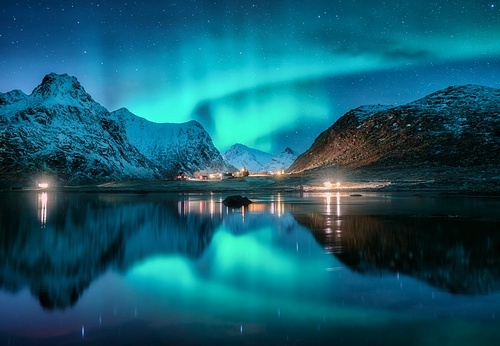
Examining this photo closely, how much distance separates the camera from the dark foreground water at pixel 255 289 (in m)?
9.96

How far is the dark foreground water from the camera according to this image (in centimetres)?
996

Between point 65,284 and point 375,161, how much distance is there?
18014cm

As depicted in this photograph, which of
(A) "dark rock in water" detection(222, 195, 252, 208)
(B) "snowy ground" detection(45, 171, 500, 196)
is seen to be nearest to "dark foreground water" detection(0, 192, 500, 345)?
(A) "dark rock in water" detection(222, 195, 252, 208)

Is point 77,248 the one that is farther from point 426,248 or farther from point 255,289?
point 426,248

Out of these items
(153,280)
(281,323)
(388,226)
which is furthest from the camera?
(388,226)

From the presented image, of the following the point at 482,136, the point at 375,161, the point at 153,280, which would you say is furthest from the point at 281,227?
the point at 482,136

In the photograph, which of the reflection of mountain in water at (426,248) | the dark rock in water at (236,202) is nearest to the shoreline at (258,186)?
the dark rock in water at (236,202)

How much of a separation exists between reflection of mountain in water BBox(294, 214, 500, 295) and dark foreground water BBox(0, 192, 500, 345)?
8 centimetres

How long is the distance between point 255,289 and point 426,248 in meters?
11.1

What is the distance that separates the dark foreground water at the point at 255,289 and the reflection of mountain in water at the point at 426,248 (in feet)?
0.27

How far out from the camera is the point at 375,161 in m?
184

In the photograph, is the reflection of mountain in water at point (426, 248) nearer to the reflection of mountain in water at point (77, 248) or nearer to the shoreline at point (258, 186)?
the reflection of mountain in water at point (77, 248)

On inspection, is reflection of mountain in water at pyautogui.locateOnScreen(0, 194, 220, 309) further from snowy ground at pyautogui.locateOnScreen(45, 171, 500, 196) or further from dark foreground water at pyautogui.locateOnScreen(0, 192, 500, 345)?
snowy ground at pyautogui.locateOnScreen(45, 171, 500, 196)

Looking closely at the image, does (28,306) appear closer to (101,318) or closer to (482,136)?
(101,318)
